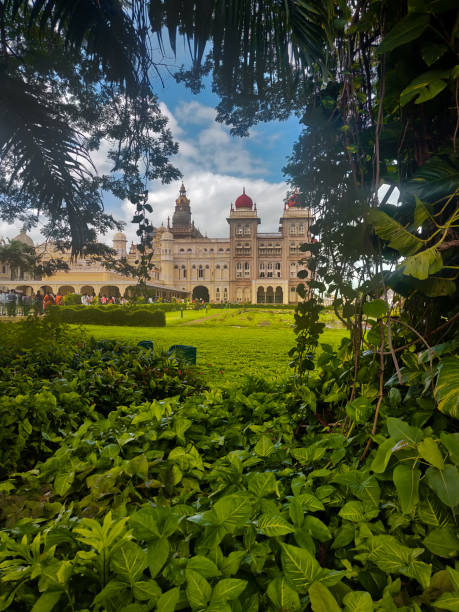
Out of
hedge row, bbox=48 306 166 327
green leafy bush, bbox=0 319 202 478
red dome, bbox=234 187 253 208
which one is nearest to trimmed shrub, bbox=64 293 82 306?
hedge row, bbox=48 306 166 327

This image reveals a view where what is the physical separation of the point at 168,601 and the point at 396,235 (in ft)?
2.29

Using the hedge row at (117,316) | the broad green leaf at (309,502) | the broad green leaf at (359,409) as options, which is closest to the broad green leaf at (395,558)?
the broad green leaf at (309,502)

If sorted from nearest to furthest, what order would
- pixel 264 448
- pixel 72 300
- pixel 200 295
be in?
pixel 264 448
pixel 72 300
pixel 200 295

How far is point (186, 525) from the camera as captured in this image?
24.1 inches

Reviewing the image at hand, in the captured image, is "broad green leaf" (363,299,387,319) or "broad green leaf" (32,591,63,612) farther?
"broad green leaf" (363,299,387,319)

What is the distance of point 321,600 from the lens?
0.41m

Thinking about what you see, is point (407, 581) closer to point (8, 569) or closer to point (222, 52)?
point (8, 569)

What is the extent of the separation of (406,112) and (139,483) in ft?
4.11

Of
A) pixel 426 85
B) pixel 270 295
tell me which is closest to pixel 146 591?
pixel 426 85

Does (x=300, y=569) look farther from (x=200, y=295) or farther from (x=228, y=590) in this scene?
(x=200, y=295)

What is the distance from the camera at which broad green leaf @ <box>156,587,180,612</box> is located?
0.42 meters

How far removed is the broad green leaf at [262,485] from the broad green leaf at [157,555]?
0.23 metres

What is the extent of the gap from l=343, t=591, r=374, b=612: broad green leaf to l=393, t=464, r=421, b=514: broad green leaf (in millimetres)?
143

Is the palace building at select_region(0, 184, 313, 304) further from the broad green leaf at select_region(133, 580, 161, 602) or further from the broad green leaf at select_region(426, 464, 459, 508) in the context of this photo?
the broad green leaf at select_region(133, 580, 161, 602)
